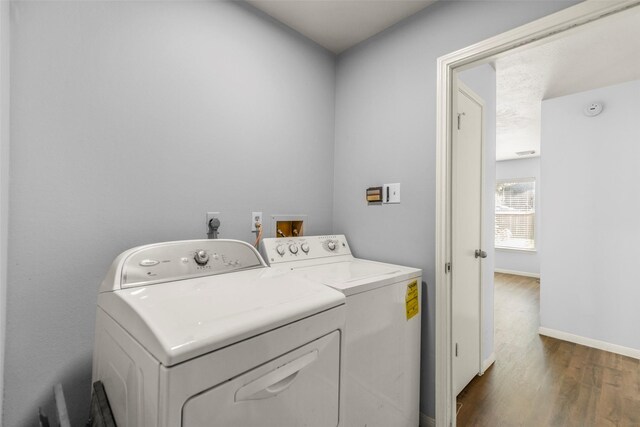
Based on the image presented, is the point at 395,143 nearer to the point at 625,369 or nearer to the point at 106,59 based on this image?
the point at 106,59

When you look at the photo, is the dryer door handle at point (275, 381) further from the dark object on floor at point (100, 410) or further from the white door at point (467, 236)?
the white door at point (467, 236)

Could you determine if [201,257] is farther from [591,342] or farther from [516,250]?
[516,250]

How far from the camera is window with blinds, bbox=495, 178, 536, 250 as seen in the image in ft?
19.0

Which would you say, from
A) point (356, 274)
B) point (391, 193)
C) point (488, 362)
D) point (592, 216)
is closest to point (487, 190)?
point (391, 193)

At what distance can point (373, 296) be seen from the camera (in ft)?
4.17

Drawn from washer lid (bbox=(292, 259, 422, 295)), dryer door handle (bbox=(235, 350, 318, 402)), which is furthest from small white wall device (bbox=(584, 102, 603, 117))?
dryer door handle (bbox=(235, 350, 318, 402))

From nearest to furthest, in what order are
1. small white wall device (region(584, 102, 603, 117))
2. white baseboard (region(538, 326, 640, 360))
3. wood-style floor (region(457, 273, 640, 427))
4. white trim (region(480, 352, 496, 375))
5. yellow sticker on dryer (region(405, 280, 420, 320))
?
yellow sticker on dryer (region(405, 280, 420, 320)) → wood-style floor (region(457, 273, 640, 427)) → white trim (region(480, 352, 496, 375)) → white baseboard (region(538, 326, 640, 360)) → small white wall device (region(584, 102, 603, 117))

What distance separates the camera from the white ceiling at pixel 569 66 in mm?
1912

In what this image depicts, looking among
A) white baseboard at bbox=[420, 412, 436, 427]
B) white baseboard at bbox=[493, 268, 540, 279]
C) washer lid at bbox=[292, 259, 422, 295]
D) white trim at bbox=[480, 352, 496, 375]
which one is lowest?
white baseboard at bbox=[493, 268, 540, 279]

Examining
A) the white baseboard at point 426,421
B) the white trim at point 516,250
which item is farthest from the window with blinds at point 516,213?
the white baseboard at point 426,421

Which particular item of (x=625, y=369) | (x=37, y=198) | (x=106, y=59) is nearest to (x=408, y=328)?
(x=37, y=198)

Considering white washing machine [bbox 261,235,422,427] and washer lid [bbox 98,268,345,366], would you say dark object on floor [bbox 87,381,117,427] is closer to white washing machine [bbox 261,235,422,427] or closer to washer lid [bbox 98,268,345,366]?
washer lid [bbox 98,268,345,366]

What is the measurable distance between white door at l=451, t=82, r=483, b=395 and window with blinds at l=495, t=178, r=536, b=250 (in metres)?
4.65

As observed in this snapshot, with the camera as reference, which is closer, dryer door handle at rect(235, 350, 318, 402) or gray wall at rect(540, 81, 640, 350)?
dryer door handle at rect(235, 350, 318, 402)
